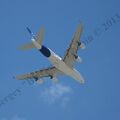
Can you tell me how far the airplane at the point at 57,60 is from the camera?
437ft

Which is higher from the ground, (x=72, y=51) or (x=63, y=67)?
(x=72, y=51)

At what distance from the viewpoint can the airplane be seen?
133 metres

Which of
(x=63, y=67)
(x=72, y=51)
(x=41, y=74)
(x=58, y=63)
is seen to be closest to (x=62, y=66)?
(x=63, y=67)

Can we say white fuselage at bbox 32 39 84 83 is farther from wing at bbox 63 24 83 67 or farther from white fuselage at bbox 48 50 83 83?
wing at bbox 63 24 83 67

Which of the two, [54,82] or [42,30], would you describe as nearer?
[42,30]

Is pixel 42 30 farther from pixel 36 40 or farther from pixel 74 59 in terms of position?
pixel 74 59

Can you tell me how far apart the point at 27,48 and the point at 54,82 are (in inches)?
526

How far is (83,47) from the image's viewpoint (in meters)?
139

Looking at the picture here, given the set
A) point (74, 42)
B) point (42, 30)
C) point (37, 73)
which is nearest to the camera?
point (42, 30)

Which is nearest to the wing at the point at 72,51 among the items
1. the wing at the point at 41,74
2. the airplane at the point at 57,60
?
the airplane at the point at 57,60

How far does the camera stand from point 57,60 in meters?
137

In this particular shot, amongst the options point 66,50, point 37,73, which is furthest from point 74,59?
point 37,73

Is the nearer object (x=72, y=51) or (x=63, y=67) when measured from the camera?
(x=63, y=67)

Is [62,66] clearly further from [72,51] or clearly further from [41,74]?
[41,74]
